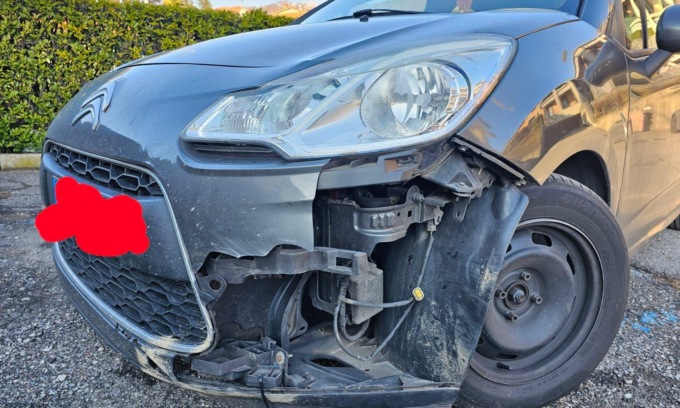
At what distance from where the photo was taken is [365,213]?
1.41m

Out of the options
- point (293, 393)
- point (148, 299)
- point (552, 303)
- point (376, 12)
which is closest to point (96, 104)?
point (148, 299)

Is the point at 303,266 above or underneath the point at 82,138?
underneath

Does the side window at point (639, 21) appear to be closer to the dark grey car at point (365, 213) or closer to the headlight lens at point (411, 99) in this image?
the dark grey car at point (365, 213)

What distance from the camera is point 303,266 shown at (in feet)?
4.58

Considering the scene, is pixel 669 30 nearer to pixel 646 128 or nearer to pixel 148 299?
pixel 646 128

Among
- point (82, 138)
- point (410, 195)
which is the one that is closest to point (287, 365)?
point (410, 195)

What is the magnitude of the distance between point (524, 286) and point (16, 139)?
19.8 ft

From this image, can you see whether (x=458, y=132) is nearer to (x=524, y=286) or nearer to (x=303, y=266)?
(x=303, y=266)

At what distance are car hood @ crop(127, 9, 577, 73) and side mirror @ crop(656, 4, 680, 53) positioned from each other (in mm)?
486

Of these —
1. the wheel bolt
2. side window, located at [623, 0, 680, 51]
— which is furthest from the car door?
the wheel bolt

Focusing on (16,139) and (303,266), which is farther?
(16,139)

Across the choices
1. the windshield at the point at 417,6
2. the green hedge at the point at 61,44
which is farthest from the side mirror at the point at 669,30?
the green hedge at the point at 61,44

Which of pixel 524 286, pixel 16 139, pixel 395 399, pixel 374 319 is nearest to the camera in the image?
pixel 395 399

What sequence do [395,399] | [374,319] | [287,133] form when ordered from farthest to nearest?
[374,319] → [395,399] → [287,133]
